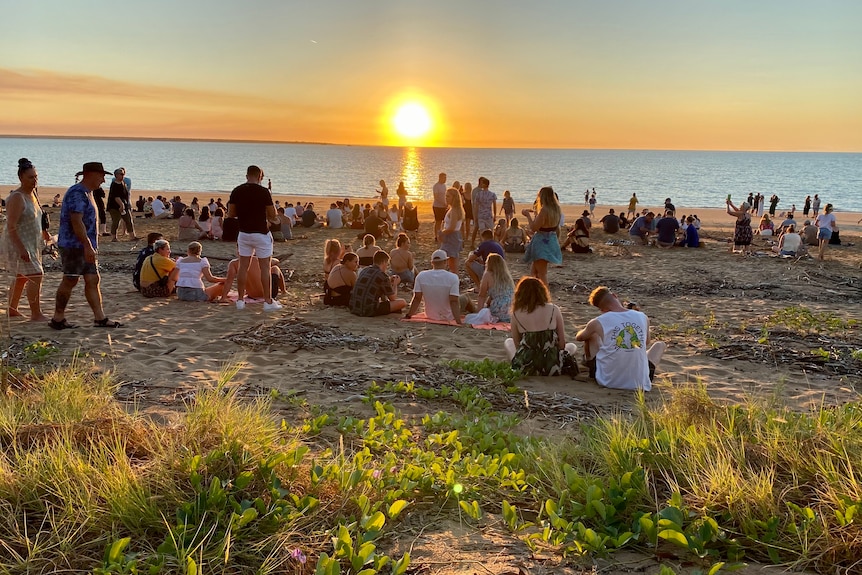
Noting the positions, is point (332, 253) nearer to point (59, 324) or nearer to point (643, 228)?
point (59, 324)

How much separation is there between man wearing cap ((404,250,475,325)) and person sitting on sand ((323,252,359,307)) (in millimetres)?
1113

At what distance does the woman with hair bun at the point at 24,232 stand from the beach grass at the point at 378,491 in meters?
3.37

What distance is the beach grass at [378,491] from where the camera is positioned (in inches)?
99.8

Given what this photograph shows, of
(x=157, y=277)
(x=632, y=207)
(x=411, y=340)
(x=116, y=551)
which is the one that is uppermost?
(x=632, y=207)

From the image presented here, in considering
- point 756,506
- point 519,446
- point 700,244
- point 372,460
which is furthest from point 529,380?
point 700,244

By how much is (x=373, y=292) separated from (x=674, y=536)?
19.3ft

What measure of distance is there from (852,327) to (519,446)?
648 cm

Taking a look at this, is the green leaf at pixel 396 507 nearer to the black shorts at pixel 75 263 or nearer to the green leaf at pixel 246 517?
the green leaf at pixel 246 517

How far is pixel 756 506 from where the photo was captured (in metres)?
2.81

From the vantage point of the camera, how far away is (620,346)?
543cm

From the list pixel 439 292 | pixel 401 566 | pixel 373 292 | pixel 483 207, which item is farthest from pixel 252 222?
pixel 483 207

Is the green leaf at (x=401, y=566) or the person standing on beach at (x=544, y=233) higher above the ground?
the person standing on beach at (x=544, y=233)

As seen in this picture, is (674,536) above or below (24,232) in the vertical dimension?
below

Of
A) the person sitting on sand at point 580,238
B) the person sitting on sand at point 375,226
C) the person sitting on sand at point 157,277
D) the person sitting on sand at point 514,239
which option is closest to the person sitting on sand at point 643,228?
the person sitting on sand at point 580,238
